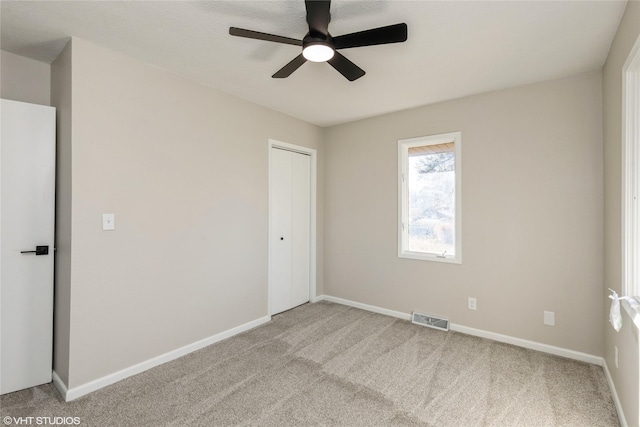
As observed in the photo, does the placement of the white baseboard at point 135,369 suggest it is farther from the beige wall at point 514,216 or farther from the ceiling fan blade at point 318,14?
the ceiling fan blade at point 318,14

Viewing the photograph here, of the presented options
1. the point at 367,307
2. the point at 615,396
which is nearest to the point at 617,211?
the point at 615,396

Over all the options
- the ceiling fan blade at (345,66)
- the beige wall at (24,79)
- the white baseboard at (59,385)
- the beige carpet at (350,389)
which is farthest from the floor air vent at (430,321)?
the beige wall at (24,79)

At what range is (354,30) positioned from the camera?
2025 mm

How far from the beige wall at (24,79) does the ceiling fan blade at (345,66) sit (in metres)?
2.31

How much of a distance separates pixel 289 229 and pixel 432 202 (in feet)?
5.89

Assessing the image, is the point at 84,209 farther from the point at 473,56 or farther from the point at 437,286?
the point at 437,286

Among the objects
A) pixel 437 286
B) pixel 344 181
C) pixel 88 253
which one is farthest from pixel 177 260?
pixel 437 286

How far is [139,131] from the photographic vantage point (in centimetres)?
246

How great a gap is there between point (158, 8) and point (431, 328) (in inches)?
144

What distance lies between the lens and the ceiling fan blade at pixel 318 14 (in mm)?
1492

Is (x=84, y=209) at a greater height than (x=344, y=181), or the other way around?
(x=344, y=181)

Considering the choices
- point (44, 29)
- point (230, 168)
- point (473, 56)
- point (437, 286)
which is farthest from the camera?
point (437, 286)

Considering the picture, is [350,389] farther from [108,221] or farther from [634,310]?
[108,221]
